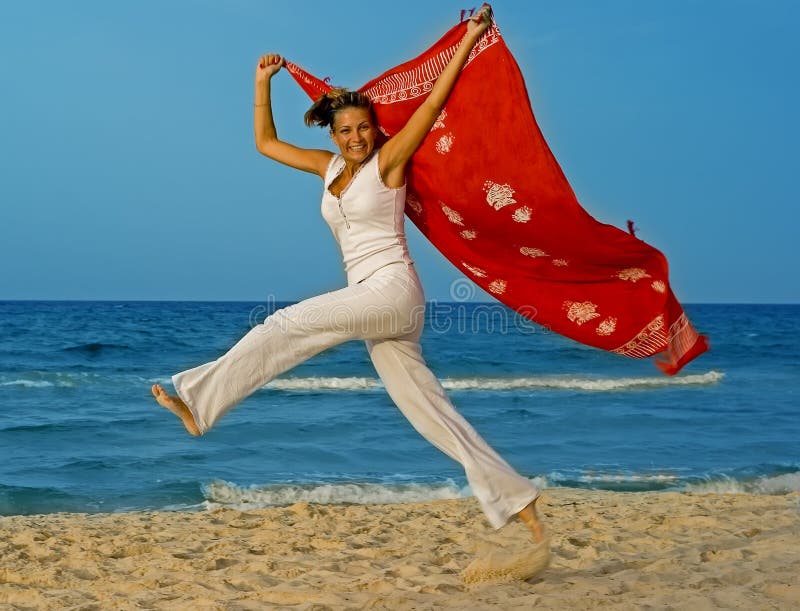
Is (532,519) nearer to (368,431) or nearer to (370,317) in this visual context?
(370,317)

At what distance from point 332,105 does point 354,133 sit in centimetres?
20

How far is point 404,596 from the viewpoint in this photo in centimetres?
455

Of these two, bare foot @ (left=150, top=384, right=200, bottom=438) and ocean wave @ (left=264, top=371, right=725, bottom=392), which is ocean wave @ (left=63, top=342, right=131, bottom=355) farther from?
bare foot @ (left=150, top=384, right=200, bottom=438)

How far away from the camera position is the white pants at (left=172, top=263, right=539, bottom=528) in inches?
156

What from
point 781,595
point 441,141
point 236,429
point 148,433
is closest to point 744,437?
point 236,429

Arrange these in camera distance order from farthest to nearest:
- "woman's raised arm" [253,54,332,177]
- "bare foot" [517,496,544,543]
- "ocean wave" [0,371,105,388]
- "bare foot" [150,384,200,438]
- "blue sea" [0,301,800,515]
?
"ocean wave" [0,371,105,388] < "blue sea" [0,301,800,515] < "woman's raised arm" [253,54,332,177] < "bare foot" [517,496,544,543] < "bare foot" [150,384,200,438]

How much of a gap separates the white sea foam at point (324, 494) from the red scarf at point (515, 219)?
14.1ft

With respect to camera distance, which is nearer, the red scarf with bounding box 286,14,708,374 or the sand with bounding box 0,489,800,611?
the red scarf with bounding box 286,14,708,374

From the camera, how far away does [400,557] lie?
18.8 ft

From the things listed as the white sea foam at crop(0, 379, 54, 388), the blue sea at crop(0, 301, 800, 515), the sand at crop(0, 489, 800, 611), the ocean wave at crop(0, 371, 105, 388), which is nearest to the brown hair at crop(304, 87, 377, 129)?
the blue sea at crop(0, 301, 800, 515)

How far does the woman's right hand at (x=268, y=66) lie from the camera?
4523 millimetres

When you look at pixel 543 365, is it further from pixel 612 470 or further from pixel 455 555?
pixel 455 555

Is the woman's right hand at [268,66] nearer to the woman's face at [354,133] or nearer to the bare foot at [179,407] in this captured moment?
the woman's face at [354,133]

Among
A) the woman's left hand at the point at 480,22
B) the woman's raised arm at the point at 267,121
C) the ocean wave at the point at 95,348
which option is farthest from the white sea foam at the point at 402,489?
the ocean wave at the point at 95,348
